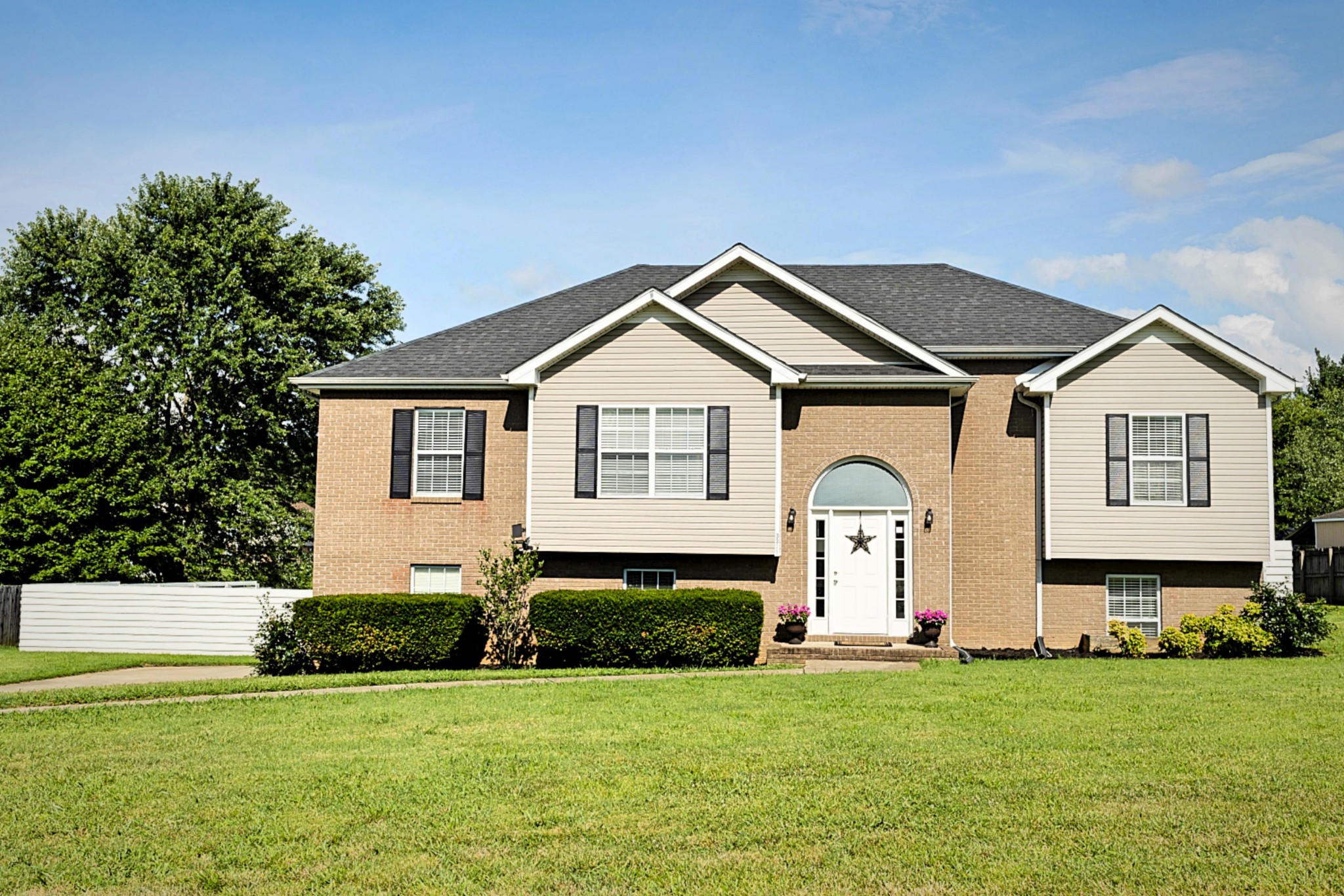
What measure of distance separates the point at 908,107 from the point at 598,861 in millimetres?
14010

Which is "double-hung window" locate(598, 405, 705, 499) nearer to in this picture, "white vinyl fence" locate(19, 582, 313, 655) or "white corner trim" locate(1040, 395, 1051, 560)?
"white corner trim" locate(1040, 395, 1051, 560)

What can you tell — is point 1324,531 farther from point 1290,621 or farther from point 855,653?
point 855,653

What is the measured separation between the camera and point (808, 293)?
2025 centimetres

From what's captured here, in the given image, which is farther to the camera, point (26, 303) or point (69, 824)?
point (26, 303)

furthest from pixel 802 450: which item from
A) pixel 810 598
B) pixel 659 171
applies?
pixel 659 171

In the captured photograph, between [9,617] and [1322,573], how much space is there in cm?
4062

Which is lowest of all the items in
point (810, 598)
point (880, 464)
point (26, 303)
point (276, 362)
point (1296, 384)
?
point (810, 598)

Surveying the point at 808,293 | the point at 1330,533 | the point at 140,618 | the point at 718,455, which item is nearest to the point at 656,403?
the point at 718,455

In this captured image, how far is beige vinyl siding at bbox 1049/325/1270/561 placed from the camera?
63.4ft

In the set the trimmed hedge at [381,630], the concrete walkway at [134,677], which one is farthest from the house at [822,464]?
the trimmed hedge at [381,630]

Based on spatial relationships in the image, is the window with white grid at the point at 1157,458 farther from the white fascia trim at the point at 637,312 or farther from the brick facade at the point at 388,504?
the brick facade at the point at 388,504

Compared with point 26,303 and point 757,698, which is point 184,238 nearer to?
point 26,303

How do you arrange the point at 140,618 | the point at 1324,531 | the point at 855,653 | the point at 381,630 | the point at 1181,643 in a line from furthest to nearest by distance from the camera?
1. the point at 1324,531
2. the point at 140,618
3. the point at 1181,643
4. the point at 855,653
5. the point at 381,630

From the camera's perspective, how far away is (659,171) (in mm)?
19297
